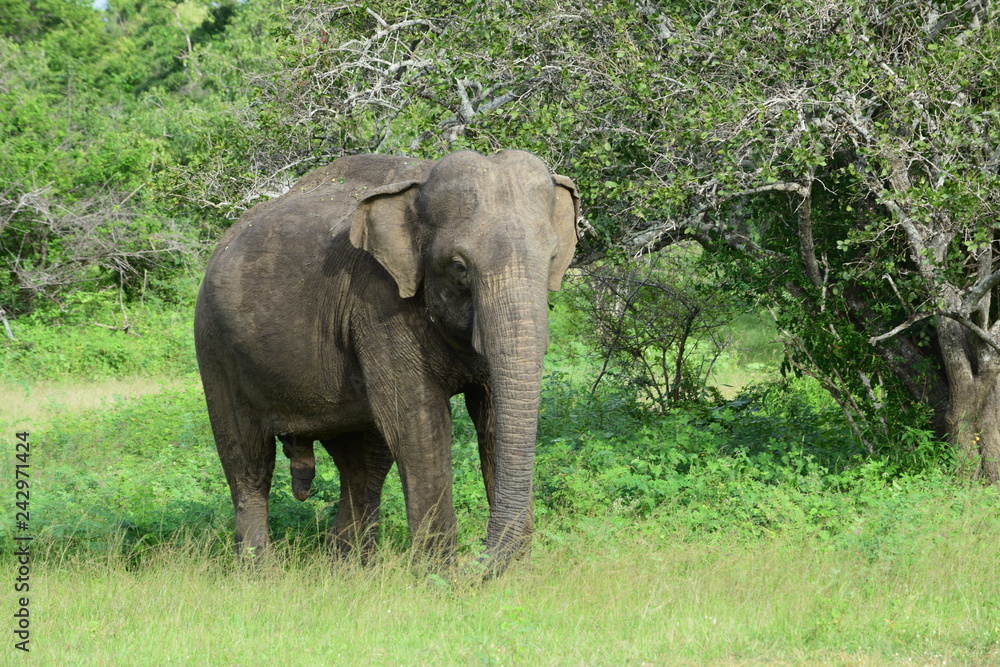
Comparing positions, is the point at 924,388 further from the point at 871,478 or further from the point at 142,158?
the point at 142,158

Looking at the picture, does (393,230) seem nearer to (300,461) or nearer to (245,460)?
(300,461)

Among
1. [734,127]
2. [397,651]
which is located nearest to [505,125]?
[734,127]

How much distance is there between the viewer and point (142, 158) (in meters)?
19.5

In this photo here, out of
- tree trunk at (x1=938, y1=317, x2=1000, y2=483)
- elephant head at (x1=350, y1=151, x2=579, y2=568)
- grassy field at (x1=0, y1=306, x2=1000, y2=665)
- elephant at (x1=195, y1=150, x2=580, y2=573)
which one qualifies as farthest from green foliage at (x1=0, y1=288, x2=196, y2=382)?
tree trunk at (x1=938, y1=317, x2=1000, y2=483)

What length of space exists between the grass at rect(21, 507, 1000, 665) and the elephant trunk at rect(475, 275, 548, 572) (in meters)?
0.54

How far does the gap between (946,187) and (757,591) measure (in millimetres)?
2963

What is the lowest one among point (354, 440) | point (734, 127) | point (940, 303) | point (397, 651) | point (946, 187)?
point (397, 651)

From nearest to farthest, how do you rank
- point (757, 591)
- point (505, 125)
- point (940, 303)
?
point (757, 591)
point (940, 303)
point (505, 125)

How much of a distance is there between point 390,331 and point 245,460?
5.87 ft

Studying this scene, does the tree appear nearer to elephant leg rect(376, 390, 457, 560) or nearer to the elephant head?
the elephant head

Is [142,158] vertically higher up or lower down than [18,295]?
higher up

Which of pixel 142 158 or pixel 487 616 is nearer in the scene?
pixel 487 616

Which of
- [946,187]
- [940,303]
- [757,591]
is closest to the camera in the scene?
[757,591]

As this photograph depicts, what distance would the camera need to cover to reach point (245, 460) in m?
7.24
